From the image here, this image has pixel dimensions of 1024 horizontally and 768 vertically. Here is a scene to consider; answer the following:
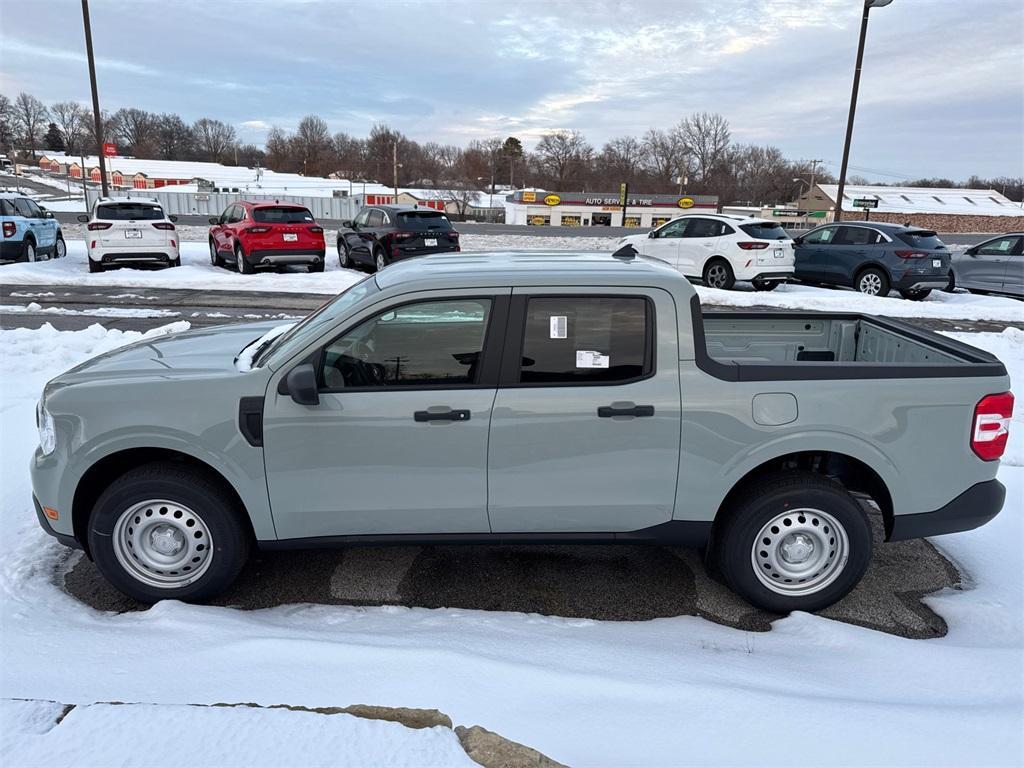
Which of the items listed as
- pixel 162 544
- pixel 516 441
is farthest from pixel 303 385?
pixel 162 544

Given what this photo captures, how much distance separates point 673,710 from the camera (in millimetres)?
2756

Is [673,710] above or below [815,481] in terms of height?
below

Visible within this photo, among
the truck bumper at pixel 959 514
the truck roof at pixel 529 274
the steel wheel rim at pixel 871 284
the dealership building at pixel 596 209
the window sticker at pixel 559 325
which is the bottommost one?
the truck bumper at pixel 959 514

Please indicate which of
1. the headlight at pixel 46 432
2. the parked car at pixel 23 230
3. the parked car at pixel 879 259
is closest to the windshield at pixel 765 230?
the parked car at pixel 879 259

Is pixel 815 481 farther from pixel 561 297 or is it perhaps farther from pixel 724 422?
pixel 561 297

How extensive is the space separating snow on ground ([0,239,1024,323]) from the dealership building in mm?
58173

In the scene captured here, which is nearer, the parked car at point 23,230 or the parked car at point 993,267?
the parked car at point 993,267

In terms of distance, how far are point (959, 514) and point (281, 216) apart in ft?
54.0

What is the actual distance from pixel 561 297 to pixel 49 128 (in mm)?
169684

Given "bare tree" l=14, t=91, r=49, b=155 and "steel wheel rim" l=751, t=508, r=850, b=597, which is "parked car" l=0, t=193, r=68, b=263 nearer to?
"steel wheel rim" l=751, t=508, r=850, b=597

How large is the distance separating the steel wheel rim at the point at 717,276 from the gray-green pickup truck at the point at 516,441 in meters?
13.0

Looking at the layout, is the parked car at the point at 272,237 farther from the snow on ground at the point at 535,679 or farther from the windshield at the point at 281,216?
the snow on ground at the point at 535,679

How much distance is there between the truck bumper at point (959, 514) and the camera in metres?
3.73

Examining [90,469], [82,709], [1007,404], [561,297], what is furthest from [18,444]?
[1007,404]
